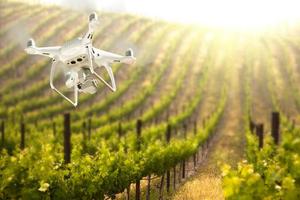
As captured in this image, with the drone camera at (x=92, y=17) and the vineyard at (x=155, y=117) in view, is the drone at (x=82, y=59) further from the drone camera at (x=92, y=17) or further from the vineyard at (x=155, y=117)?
the vineyard at (x=155, y=117)

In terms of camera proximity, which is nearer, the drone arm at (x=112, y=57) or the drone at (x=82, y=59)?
the drone at (x=82, y=59)

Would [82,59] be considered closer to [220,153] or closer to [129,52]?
[129,52]

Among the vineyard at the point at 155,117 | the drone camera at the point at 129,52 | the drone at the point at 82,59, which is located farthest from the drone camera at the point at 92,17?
the vineyard at the point at 155,117

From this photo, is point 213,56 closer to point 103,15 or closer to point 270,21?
point 103,15

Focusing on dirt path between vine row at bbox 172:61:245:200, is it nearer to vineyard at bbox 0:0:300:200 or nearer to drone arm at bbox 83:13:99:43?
vineyard at bbox 0:0:300:200

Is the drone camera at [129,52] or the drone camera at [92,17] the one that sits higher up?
the drone camera at [92,17]

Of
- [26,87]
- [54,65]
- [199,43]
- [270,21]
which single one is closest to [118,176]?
[54,65]

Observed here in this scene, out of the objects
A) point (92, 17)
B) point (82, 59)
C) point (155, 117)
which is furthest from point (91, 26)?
point (155, 117)
